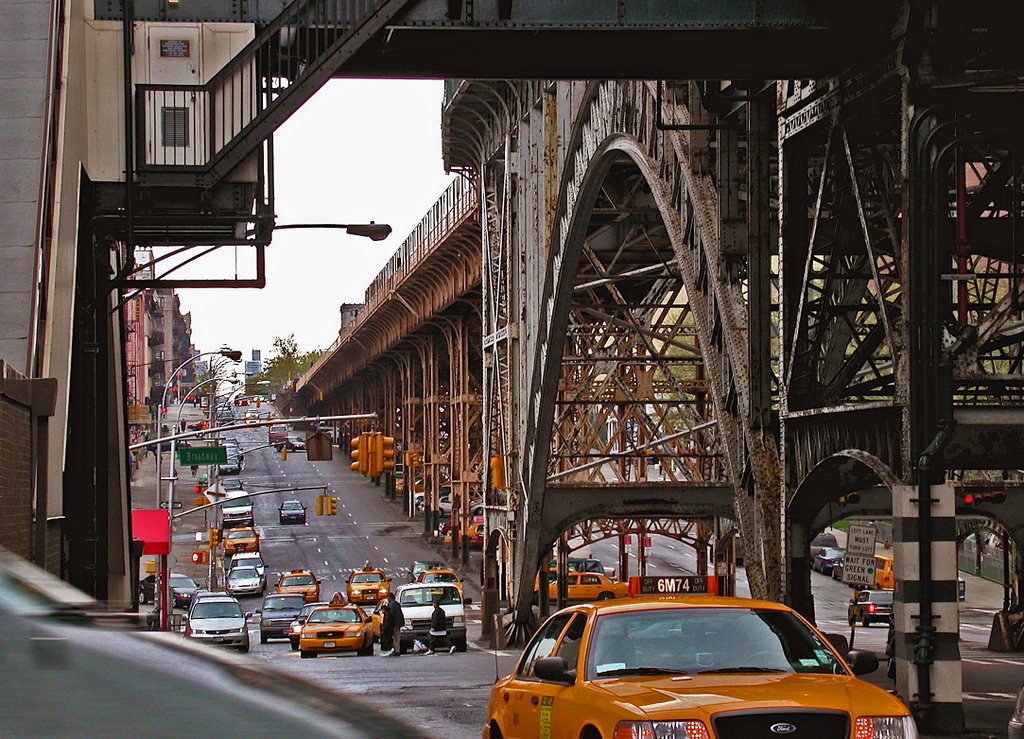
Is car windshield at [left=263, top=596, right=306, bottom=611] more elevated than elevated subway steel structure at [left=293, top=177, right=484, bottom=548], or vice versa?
elevated subway steel structure at [left=293, top=177, right=484, bottom=548]

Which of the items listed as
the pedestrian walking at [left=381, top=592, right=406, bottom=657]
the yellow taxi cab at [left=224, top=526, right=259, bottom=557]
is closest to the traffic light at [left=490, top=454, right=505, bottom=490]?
the pedestrian walking at [left=381, top=592, right=406, bottom=657]

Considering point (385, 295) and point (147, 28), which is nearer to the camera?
point (147, 28)

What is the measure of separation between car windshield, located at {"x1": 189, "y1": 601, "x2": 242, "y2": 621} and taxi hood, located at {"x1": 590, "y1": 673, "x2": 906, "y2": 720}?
3139 cm

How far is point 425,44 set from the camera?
58.7 ft

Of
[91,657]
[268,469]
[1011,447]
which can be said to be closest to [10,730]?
[91,657]

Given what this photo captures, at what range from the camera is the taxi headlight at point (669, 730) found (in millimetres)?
8578

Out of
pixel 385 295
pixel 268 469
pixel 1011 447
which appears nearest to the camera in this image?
pixel 1011 447

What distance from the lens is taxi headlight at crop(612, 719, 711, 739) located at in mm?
8578

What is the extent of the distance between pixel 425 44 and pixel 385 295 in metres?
67.8

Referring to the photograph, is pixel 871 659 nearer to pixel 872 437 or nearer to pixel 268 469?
pixel 872 437

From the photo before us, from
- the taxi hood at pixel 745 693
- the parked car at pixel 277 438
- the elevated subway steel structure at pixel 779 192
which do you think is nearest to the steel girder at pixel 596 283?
the elevated subway steel structure at pixel 779 192

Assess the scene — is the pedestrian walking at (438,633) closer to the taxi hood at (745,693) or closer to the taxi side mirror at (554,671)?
the taxi side mirror at (554,671)

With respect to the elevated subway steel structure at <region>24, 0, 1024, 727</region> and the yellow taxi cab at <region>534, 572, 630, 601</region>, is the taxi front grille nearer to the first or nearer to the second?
the elevated subway steel structure at <region>24, 0, 1024, 727</region>

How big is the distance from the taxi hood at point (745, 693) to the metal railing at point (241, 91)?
31.8 feet
